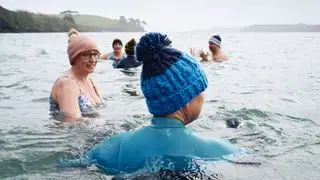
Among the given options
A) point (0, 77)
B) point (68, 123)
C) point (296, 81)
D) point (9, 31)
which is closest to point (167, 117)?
point (68, 123)

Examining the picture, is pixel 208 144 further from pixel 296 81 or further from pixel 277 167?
pixel 296 81

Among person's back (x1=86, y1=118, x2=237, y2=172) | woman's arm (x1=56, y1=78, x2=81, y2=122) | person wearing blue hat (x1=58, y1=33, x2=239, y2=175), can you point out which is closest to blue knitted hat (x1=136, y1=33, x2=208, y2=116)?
person wearing blue hat (x1=58, y1=33, x2=239, y2=175)

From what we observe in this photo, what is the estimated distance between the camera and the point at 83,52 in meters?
6.26

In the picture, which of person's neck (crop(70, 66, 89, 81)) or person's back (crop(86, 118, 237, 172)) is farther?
person's neck (crop(70, 66, 89, 81))

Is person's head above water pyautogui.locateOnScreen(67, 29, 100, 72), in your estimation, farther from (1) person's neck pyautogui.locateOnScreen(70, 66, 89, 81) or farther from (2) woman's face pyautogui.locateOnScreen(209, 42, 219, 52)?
(2) woman's face pyautogui.locateOnScreen(209, 42, 219, 52)

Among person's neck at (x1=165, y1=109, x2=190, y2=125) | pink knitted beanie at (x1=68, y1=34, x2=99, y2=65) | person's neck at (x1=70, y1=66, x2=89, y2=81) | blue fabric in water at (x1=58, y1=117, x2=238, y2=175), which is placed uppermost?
pink knitted beanie at (x1=68, y1=34, x2=99, y2=65)

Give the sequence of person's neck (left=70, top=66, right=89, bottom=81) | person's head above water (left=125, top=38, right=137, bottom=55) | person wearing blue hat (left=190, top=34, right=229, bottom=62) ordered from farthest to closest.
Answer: person wearing blue hat (left=190, top=34, right=229, bottom=62)
person's head above water (left=125, top=38, right=137, bottom=55)
person's neck (left=70, top=66, right=89, bottom=81)

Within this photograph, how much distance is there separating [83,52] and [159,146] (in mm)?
3499

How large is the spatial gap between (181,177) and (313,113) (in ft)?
17.5

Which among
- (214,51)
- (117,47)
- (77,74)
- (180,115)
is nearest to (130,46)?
(117,47)

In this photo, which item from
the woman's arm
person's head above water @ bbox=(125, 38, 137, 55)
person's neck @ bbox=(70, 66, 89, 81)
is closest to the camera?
the woman's arm

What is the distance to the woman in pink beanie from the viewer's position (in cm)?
589

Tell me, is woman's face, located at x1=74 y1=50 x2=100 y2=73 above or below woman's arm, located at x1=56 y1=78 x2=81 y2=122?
above

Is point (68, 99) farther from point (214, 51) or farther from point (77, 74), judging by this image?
point (214, 51)
